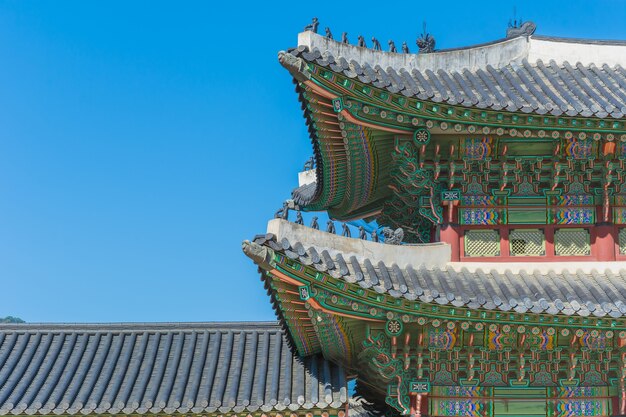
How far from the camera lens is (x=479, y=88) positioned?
15.9 meters

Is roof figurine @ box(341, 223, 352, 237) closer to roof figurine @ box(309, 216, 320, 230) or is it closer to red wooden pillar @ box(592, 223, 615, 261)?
roof figurine @ box(309, 216, 320, 230)

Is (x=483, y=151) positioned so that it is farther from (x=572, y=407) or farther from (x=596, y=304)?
(x=572, y=407)

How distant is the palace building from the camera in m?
13.7

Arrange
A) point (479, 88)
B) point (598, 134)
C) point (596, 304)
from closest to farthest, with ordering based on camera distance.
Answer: point (596, 304)
point (598, 134)
point (479, 88)

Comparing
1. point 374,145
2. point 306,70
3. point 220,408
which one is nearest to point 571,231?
point 374,145

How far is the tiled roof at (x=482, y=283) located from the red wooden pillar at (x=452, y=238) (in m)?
0.31

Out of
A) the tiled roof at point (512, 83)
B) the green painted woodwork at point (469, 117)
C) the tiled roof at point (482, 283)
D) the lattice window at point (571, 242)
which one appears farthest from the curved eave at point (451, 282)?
the tiled roof at point (512, 83)

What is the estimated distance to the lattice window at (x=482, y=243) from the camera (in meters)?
15.6

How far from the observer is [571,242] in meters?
15.6

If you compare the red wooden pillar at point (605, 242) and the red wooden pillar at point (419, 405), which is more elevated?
the red wooden pillar at point (605, 242)

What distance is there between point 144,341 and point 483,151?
678 centimetres

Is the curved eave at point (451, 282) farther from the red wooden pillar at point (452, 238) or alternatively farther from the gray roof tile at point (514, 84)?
the gray roof tile at point (514, 84)

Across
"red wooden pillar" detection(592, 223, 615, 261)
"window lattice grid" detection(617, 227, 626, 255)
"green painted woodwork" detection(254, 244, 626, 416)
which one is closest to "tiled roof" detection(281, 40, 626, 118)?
"red wooden pillar" detection(592, 223, 615, 261)

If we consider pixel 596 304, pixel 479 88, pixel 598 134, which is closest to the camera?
pixel 596 304
